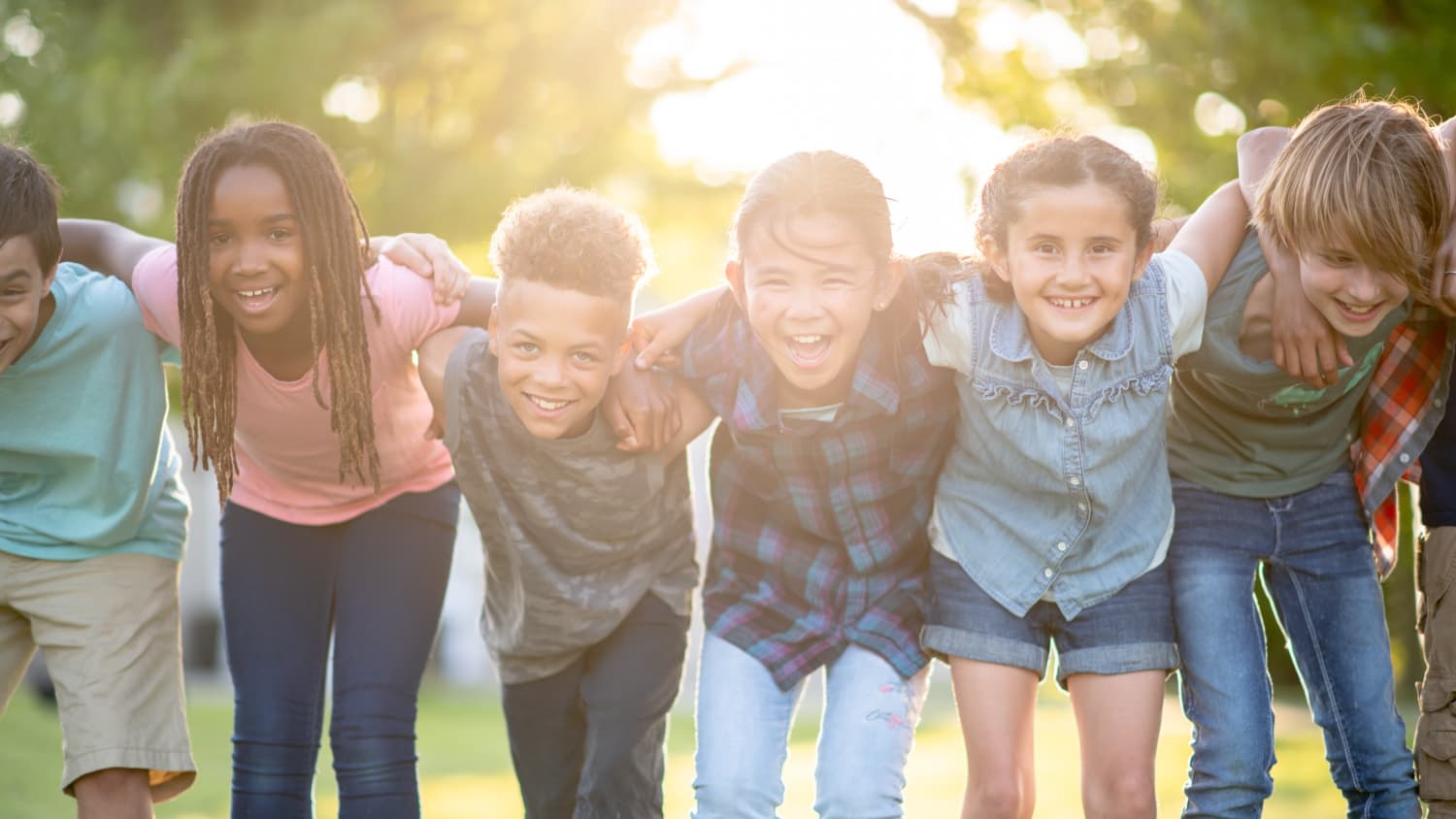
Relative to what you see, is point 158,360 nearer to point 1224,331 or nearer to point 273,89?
point 1224,331

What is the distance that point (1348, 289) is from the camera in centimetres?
336

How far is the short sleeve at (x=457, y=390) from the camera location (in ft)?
11.7

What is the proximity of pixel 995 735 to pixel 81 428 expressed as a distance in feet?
7.51

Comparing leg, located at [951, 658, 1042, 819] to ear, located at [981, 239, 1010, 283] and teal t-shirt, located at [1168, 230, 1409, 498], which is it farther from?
ear, located at [981, 239, 1010, 283]

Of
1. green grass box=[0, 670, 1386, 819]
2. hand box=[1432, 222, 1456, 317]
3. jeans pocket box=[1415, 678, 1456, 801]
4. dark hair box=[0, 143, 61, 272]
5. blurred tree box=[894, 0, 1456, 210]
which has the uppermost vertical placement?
blurred tree box=[894, 0, 1456, 210]

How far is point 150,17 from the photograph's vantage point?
10.6 meters

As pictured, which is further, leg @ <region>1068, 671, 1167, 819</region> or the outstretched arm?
the outstretched arm

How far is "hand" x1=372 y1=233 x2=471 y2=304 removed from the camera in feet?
→ 12.2

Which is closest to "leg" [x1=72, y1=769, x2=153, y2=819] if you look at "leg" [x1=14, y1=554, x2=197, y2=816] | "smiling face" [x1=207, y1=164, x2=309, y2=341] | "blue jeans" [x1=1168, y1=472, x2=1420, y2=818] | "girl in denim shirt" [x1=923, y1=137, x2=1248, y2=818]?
"leg" [x1=14, y1=554, x2=197, y2=816]

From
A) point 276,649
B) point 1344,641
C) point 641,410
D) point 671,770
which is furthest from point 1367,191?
Result: point 671,770

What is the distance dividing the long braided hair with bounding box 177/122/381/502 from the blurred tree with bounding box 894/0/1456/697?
4.90m

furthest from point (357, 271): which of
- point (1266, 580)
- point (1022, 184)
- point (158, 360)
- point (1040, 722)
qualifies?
point (1040, 722)

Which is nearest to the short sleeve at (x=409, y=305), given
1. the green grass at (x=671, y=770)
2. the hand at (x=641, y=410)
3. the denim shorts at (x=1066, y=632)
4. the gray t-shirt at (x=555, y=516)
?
the gray t-shirt at (x=555, y=516)

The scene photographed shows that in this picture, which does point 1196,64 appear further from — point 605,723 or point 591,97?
point 605,723
